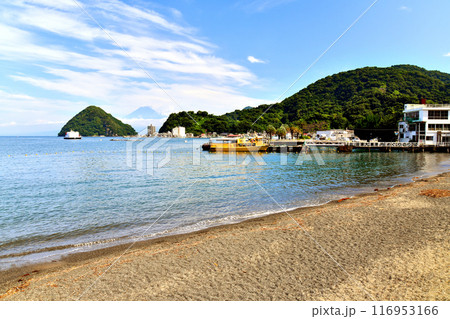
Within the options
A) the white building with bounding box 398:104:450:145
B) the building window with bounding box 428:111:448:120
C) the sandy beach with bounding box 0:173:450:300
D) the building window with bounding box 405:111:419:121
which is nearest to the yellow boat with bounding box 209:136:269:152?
the building window with bounding box 405:111:419:121

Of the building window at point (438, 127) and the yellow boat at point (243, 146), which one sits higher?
the building window at point (438, 127)

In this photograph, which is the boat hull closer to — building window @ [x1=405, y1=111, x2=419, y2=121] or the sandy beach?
building window @ [x1=405, y1=111, x2=419, y2=121]

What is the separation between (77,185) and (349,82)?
180685 mm

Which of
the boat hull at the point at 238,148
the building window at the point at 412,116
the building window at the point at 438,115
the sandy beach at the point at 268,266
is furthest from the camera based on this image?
the boat hull at the point at 238,148

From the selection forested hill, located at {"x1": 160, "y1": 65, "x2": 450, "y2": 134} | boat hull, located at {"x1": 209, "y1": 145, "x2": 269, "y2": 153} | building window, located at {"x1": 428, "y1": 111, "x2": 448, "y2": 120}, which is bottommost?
boat hull, located at {"x1": 209, "y1": 145, "x2": 269, "y2": 153}

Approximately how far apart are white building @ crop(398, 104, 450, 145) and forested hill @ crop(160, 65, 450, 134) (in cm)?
1617

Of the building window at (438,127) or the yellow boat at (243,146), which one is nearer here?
the building window at (438,127)

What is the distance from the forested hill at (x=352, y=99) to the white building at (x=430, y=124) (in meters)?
16.2

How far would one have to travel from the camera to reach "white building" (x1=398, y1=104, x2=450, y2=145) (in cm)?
5819

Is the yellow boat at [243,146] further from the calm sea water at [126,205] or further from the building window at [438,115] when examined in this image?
the calm sea water at [126,205]

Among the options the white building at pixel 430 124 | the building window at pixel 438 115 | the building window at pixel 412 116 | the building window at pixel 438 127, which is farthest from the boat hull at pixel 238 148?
the building window at pixel 438 127

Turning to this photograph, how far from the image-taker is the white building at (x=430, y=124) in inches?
2291
